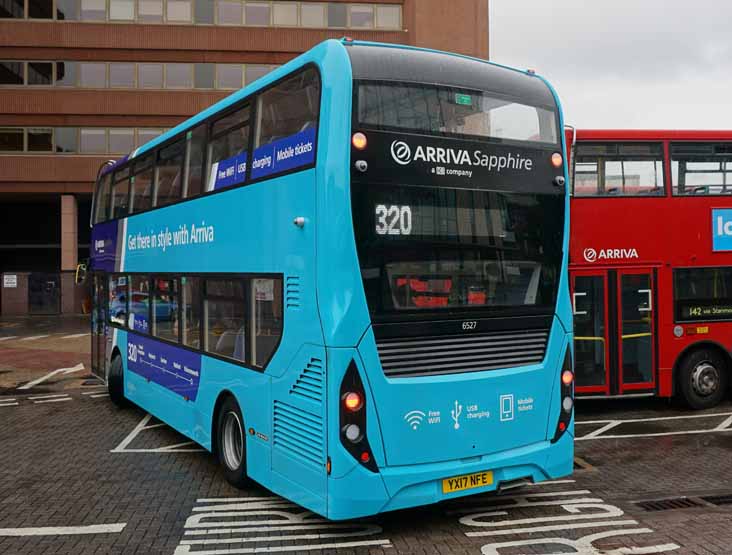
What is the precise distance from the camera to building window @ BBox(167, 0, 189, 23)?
35.7 metres

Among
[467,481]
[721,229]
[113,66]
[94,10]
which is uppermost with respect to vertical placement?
[94,10]

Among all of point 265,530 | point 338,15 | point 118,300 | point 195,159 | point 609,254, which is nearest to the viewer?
point 265,530

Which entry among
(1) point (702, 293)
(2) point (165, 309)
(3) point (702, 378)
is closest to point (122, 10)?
(2) point (165, 309)

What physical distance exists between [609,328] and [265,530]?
665 cm

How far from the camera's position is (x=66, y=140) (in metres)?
35.6

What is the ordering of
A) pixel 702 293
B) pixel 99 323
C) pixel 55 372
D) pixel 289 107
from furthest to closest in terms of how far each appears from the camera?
pixel 55 372 < pixel 99 323 < pixel 702 293 < pixel 289 107

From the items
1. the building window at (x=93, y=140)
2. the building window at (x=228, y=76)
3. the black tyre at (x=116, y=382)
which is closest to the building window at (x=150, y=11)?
the building window at (x=228, y=76)

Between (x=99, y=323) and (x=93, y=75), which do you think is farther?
(x=93, y=75)

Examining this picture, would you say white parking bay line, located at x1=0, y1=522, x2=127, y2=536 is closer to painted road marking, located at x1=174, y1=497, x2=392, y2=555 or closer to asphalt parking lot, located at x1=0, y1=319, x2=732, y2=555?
asphalt parking lot, located at x1=0, y1=319, x2=732, y2=555

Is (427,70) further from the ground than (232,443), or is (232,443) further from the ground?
(427,70)

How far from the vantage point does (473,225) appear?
609 centimetres

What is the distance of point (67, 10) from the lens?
115 feet

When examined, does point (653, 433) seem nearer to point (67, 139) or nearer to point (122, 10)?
point (67, 139)

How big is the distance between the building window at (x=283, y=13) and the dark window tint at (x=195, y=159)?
29.9m
